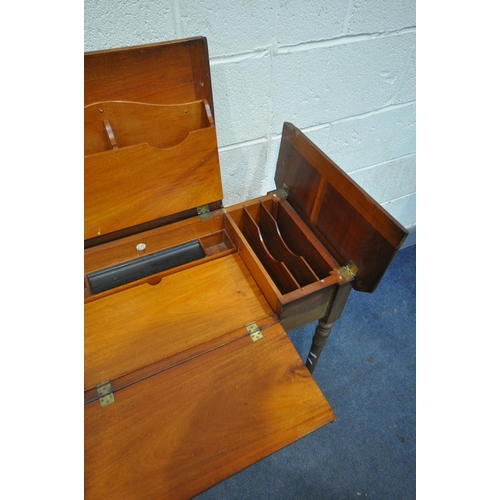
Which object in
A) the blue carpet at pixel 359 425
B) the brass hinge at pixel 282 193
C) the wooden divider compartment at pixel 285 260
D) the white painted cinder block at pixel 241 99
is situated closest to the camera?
the wooden divider compartment at pixel 285 260

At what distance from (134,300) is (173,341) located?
0.16 metres

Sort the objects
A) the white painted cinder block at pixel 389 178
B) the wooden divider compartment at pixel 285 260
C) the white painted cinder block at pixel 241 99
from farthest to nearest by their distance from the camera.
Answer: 1. the white painted cinder block at pixel 389 178
2. the white painted cinder block at pixel 241 99
3. the wooden divider compartment at pixel 285 260

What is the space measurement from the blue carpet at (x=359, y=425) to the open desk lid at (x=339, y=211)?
2.71 feet

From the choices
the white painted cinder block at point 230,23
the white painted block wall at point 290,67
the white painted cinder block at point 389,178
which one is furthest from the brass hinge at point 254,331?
the white painted cinder block at point 389,178

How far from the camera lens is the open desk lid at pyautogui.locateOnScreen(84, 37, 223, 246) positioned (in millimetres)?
768

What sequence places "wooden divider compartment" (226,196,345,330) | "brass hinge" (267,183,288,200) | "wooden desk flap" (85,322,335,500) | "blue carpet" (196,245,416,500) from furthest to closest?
"blue carpet" (196,245,416,500) < "brass hinge" (267,183,288,200) < "wooden divider compartment" (226,196,345,330) < "wooden desk flap" (85,322,335,500)

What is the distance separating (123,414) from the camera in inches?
27.6

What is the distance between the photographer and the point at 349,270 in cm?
89

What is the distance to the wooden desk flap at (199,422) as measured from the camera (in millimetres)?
636

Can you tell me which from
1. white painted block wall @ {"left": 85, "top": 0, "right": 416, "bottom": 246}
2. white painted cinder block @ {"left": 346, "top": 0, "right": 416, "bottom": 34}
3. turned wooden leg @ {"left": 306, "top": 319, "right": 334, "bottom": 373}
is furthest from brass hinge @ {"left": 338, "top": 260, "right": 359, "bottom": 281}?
white painted cinder block @ {"left": 346, "top": 0, "right": 416, "bottom": 34}

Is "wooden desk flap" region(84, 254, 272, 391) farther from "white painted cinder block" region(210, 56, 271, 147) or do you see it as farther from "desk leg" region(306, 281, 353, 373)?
"white painted cinder block" region(210, 56, 271, 147)

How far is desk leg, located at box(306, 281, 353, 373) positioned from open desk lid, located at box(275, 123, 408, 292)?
4 centimetres

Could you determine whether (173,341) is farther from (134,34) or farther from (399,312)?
(399,312)

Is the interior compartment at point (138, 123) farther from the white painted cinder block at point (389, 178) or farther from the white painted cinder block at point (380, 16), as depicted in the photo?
the white painted cinder block at point (389, 178)
